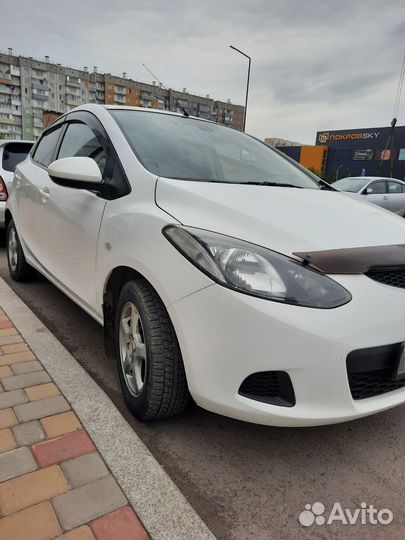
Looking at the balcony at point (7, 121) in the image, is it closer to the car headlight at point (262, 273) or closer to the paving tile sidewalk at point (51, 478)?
the paving tile sidewalk at point (51, 478)

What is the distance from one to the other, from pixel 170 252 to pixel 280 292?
488 mm

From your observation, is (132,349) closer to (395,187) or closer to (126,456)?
(126,456)

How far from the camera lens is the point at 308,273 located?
1590 mm

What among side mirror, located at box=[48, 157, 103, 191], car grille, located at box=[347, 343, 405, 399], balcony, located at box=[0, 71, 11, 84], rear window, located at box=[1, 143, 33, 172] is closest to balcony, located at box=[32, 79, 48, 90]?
balcony, located at box=[0, 71, 11, 84]

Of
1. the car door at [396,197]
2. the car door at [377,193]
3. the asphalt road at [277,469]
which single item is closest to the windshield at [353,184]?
the car door at [377,193]

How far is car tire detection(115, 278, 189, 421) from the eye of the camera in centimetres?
181

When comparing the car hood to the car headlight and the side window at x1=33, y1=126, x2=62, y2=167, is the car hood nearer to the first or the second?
the car headlight

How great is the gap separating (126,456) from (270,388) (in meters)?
0.71

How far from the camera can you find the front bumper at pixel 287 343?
1510 millimetres

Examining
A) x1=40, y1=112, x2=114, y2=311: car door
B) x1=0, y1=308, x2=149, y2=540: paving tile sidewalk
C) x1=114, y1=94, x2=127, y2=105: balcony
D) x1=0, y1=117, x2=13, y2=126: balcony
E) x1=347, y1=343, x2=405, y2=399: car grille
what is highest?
x1=114, y1=94, x2=127, y2=105: balcony

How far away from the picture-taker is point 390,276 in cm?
169

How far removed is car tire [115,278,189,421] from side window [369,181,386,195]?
431 inches

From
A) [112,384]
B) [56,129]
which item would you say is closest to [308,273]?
[112,384]

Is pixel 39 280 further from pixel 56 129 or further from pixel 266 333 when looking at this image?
pixel 266 333
